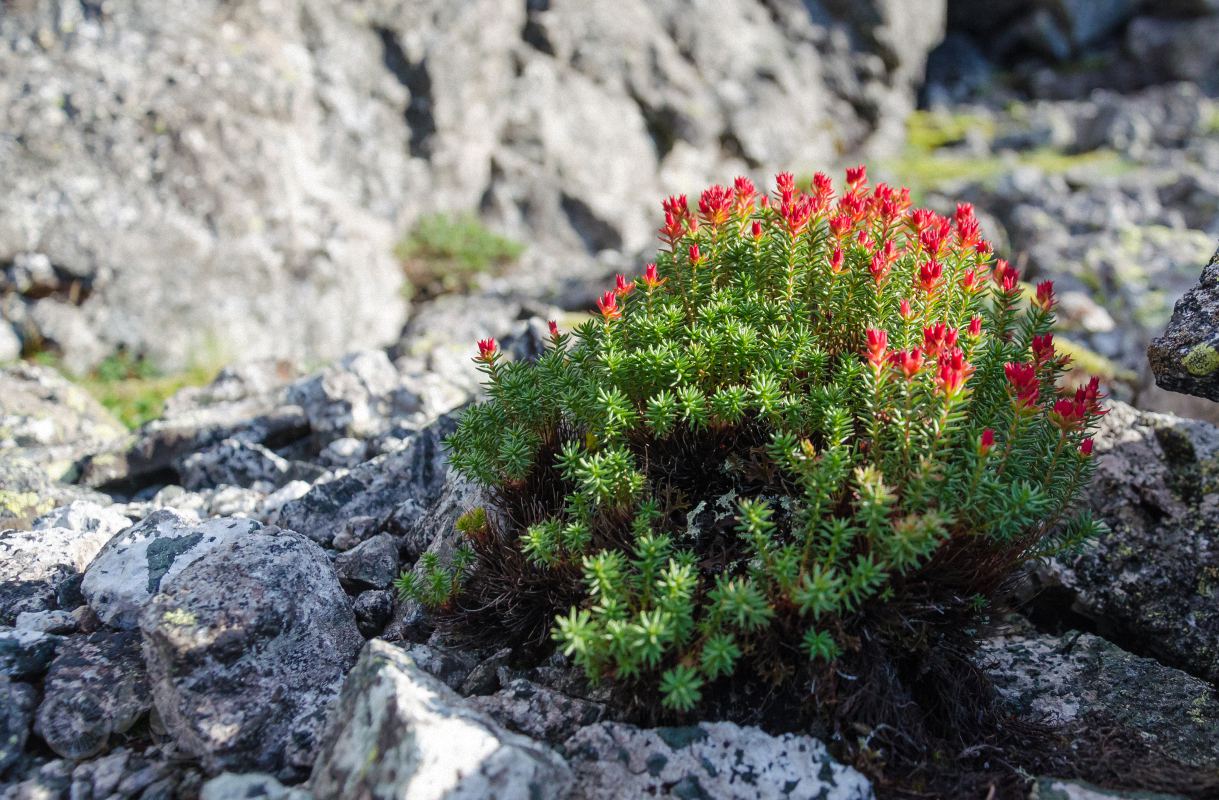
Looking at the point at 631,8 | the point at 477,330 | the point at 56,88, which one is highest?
the point at 631,8

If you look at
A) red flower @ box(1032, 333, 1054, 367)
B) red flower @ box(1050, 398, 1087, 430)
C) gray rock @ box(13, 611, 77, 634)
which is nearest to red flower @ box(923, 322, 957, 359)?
red flower @ box(1050, 398, 1087, 430)

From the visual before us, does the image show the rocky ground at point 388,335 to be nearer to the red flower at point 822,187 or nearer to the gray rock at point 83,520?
the gray rock at point 83,520

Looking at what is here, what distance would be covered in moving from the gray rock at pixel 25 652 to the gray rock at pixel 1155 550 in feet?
16.1

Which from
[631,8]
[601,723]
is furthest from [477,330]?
[631,8]

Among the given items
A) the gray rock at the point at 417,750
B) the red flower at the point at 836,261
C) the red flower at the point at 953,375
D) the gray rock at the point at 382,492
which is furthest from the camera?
the gray rock at the point at 382,492

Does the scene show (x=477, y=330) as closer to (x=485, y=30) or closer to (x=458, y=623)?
(x=458, y=623)

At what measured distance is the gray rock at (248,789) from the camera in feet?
10.3

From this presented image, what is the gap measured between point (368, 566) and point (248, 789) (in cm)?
157

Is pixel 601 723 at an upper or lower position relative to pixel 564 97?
lower

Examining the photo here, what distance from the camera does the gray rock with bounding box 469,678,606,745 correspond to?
11.5 ft

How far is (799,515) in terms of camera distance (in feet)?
11.3

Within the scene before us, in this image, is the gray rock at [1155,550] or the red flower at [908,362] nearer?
the red flower at [908,362]

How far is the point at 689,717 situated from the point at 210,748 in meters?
1.91

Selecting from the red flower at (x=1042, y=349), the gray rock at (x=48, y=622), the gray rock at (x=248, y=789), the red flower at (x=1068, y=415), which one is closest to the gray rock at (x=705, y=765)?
the gray rock at (x=248, y=789)
